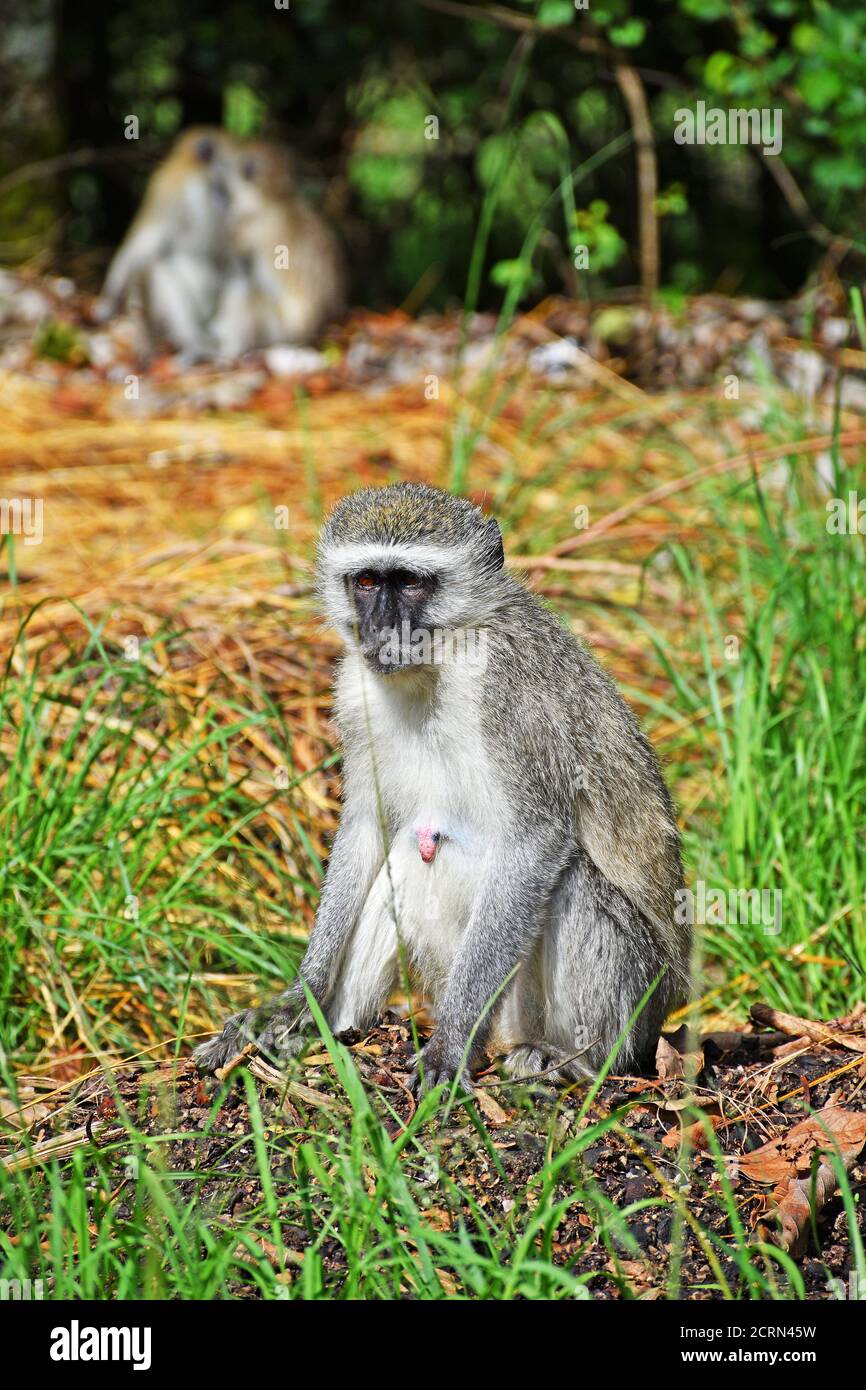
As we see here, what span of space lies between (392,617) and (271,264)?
8487mm

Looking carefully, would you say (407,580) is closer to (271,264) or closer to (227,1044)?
(227,1044)

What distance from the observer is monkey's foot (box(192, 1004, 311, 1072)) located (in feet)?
12.1

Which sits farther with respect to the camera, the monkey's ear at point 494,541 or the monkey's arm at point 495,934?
the monkey's ear at point 494,541

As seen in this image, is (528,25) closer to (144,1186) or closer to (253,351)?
(253,351)

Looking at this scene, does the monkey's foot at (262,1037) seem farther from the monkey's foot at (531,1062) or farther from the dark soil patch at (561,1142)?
the monkey's foot at (531,1062)

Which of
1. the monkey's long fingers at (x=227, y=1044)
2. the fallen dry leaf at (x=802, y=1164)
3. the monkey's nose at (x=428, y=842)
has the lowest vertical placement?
the fallen dry leaf at (x=802, y=1164)

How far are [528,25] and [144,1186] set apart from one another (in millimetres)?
6715

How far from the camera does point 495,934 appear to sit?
3.65m

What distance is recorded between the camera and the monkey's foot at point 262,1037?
3684mm

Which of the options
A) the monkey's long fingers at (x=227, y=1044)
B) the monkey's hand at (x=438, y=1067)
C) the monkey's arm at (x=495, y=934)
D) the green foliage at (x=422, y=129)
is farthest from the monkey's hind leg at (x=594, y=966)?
the green foliage at (x=422, y=129)

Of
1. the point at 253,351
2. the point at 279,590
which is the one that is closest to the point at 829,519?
the point at 279,590

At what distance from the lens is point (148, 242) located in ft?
37.5

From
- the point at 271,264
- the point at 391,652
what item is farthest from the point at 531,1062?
the point at 271,264

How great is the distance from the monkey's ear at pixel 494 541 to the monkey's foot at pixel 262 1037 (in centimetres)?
121
